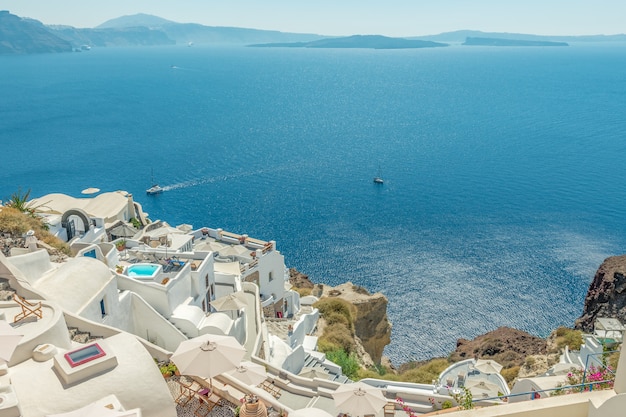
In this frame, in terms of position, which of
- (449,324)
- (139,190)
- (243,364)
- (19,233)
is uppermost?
(19,233)

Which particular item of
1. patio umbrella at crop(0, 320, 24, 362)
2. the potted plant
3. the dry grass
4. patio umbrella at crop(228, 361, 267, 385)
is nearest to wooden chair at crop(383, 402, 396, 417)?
Answer: patio umbrella at crop(228, 361, 267, 385)

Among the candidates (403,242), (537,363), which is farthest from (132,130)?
(537,363)

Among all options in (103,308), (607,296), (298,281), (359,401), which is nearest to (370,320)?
(298,281)

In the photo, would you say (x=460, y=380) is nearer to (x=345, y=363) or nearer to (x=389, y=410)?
(x=345, y=363)

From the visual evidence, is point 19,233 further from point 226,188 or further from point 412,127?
point 412,127

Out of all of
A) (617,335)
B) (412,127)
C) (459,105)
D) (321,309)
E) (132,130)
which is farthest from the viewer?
(459,105)

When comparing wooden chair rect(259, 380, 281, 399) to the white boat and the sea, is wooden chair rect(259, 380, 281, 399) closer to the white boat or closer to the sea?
the sea
